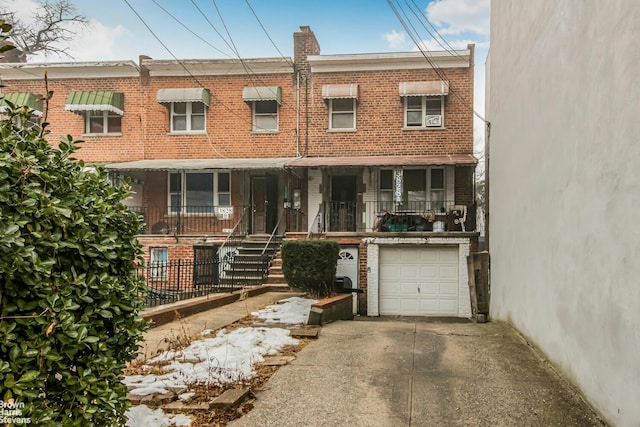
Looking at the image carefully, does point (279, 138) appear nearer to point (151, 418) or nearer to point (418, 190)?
point (418, 190)

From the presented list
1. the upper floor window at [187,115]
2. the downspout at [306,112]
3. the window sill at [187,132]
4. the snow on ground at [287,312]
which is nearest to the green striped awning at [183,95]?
the upper floor window at [187,115]

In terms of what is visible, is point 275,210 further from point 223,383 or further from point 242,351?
point 223,383

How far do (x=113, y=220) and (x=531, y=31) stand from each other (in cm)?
627

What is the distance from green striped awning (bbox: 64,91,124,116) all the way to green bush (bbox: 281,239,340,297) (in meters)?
10.5

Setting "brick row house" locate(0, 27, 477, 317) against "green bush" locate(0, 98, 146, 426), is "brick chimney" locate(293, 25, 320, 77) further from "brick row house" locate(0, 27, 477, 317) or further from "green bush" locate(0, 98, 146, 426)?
"green bush" locate(0, 98, 146, 426)

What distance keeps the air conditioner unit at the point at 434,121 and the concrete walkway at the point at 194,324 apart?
9013 millimetres

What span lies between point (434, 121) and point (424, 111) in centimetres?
50

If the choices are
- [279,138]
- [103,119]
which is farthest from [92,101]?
[279,138]

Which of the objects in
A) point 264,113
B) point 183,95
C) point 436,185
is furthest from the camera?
point 264,113

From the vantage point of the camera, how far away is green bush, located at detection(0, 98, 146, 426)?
7.55 ft

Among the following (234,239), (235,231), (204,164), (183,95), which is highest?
(183,95)

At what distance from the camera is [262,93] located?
56.5 feet

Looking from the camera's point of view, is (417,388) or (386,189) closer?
(417,388)

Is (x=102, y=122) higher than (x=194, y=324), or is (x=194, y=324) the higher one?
(x=102, y=122)
